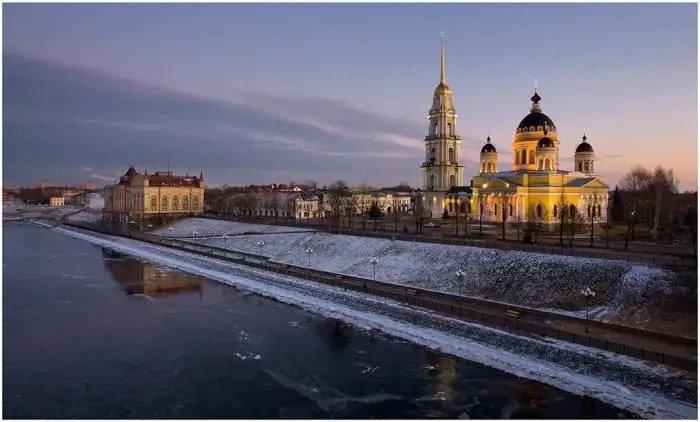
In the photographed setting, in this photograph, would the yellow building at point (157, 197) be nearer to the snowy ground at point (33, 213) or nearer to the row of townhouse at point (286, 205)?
the row of townhouse at point (286, 205)

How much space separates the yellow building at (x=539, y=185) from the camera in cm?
6322

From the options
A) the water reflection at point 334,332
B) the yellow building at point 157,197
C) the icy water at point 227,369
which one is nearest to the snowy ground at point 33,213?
the yellow building at point 157,197

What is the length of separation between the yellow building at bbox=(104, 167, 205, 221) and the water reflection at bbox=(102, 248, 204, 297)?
49.5 m

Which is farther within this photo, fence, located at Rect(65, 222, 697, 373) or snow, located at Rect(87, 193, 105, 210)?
snow, located at Rect(87, 193, 105, 210)

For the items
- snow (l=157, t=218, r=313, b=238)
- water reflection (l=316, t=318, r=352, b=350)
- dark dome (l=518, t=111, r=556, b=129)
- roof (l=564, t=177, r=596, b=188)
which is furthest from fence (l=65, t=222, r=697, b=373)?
dark dome (l=518, t=111, r=556, b=129)

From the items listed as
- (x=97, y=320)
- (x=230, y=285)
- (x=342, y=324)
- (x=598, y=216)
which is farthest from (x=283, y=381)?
(x=598, y=216)

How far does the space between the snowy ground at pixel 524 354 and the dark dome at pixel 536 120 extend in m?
47.0

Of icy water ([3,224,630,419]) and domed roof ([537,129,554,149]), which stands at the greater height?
domed roof ([537,129,554,149])

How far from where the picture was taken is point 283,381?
19969 millimetres

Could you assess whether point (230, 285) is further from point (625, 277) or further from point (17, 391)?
point (625, 277)

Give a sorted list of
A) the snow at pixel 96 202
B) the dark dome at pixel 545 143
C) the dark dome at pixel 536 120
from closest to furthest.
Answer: the dark dome at pixel 545 143, the dark dome at pixel 536 120, the snow at pixel 96 202

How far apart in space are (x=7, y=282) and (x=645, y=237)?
49694 mm

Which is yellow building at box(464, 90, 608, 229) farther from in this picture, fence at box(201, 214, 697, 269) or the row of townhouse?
the row of townhouse

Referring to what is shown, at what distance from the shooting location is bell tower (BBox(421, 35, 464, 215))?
262 feet
